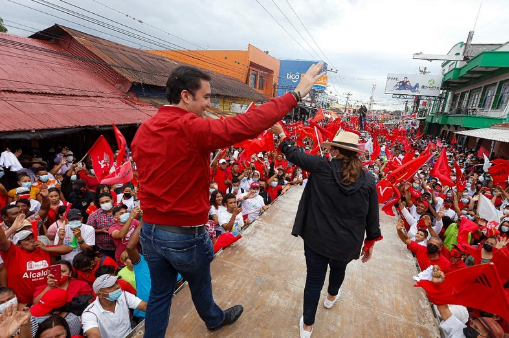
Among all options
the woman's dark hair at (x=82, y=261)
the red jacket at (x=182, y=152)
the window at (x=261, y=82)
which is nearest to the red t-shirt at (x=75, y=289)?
the woman's dark hair at (x=82, y=261)

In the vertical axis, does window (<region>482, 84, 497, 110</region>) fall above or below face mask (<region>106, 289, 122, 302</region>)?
above

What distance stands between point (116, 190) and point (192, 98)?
5.50 meters

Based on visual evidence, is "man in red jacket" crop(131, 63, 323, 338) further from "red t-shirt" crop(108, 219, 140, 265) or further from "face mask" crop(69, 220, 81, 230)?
"face mask" crop(69, 220, 81, 230)

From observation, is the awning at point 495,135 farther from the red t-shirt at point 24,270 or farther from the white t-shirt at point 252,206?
the red t-shirt at point 24,270

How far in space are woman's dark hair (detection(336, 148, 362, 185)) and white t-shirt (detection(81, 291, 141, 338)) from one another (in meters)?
2.56

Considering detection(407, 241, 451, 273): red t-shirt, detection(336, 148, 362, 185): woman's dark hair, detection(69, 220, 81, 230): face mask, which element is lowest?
detection(69, 220, 81, 230): face mask

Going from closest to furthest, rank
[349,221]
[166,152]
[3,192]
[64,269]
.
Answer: [166,152]
[349,221]
[64,269]
[3,192]

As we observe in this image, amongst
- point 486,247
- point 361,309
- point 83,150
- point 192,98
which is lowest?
point 83,150

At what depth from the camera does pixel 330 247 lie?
210 cm

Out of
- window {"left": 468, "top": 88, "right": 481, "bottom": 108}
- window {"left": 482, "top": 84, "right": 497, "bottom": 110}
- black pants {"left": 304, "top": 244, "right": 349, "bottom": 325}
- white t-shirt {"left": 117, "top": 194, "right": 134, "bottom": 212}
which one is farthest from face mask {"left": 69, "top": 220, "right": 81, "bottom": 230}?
window {"left": 468, "top": 88, "right": 481, "bottom": 108}

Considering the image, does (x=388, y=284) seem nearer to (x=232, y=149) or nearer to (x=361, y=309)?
(x=361, y=309)

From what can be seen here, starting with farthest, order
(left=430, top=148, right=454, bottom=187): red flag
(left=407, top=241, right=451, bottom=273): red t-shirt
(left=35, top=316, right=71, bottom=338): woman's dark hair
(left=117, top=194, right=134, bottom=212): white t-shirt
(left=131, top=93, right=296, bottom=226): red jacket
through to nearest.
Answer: (left=430, top=148, right=454, bottom=187): red flag, (left=117, top=194, right=134, bottom=212): white t-shirt, (left=407, top=241, right=451, bottom=273): red t-shirt, (left=35, top=316, right=71, bottom=338): woman's dark hair, (left=131, top=93, right=296, bottom=226): red jacket

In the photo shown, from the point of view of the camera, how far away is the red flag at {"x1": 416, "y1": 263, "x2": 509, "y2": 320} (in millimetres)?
2133

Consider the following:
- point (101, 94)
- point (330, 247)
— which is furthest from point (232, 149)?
point (330, 247)
